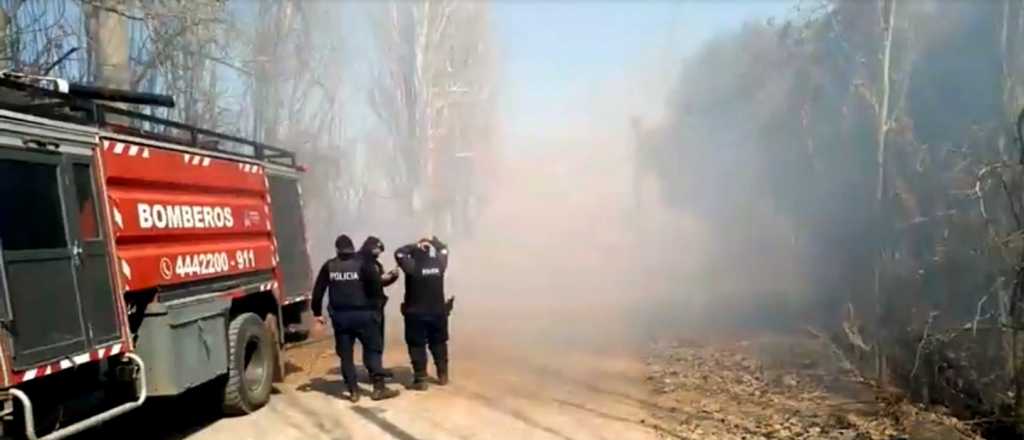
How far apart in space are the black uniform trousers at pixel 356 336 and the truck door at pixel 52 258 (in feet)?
9.10

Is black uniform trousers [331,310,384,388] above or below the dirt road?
above

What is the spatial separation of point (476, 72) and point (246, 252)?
3056 centimetres

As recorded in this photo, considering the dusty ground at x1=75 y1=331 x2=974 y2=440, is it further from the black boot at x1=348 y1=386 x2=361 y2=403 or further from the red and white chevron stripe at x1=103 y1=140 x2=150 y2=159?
the red and white chevron stripe at x1=103 y1=140 x2=150 y2=159

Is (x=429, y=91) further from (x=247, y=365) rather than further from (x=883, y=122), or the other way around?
(x=247, y=365)

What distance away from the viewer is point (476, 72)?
127ft

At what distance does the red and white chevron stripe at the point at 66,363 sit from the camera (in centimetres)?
509

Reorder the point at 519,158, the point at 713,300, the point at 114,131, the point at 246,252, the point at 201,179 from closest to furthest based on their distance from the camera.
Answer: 1. the point at 114,131
2. the point at 201,179
3. the point at 246,252
4. the point at 713,300
5. the point at 519,158

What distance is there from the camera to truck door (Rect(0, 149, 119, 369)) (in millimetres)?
5168

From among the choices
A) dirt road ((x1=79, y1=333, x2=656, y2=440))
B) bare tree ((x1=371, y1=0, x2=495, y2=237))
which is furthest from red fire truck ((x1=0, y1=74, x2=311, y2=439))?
bare tree ((x1=371, y1=0, x2=495, y2=237))

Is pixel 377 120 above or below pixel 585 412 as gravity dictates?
above

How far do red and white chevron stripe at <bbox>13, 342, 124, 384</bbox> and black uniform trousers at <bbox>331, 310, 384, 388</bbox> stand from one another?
8.91ft

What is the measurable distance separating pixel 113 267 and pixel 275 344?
3196mm

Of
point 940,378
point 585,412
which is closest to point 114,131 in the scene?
point 585,412

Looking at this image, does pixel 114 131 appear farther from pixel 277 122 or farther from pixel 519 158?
pixel 519 158
